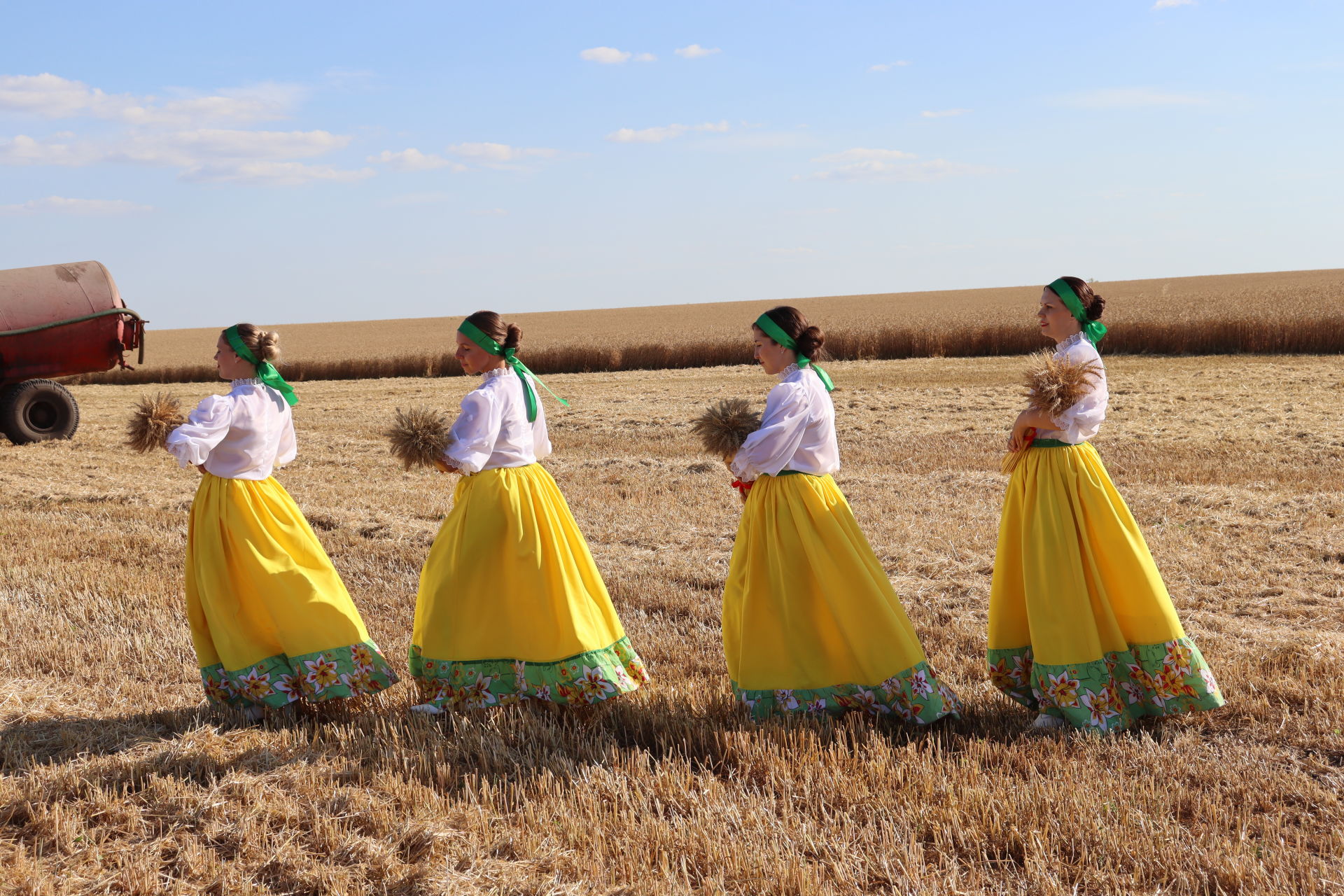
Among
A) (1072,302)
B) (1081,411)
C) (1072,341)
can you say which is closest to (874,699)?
(1081,411)

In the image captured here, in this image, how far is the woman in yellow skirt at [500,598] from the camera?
4840 mm

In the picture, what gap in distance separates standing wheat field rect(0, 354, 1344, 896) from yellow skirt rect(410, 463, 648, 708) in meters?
0.16

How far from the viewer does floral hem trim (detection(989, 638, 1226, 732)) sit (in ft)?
14.6

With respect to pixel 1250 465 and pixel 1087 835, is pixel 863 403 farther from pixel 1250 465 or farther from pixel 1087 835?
pixel 1087 835

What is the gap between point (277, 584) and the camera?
496cm

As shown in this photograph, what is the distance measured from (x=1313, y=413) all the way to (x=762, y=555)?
13.3 m

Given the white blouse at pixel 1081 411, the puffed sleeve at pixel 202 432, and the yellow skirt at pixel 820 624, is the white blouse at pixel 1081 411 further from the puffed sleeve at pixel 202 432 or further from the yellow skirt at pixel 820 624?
the puffed sleeve at pixel 202 432

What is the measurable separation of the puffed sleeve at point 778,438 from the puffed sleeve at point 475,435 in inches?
44.8

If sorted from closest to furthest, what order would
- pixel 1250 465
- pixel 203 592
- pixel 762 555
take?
1. pixel 762 555
2. pixel 203 592
3. pixel 1250 465

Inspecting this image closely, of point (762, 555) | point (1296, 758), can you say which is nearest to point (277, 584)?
point (762, 555)

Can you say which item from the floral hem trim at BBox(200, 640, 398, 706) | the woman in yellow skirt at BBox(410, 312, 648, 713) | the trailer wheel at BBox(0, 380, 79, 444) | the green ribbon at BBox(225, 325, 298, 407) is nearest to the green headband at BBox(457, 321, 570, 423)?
the woman in yellow skirt at BBox(410, 312, 648, 713)

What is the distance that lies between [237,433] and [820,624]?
287 centimetres

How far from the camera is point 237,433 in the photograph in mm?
5066

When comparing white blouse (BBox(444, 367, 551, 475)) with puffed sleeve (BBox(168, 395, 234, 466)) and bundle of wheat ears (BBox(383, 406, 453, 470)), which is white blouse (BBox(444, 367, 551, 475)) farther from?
puffed sleeve (BBox(168, 395, 234, 466))
